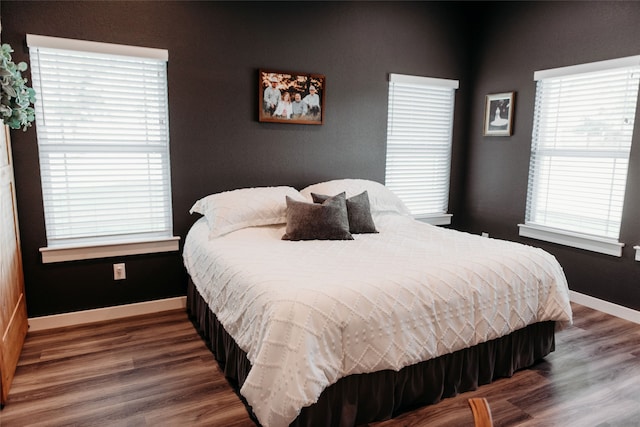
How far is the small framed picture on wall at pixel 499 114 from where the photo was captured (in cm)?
420

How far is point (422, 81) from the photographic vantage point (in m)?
4.30

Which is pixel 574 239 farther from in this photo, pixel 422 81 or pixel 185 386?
pixel 185 386

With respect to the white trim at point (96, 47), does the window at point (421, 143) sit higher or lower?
lower

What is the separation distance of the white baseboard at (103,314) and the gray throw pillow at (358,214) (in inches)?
56.4

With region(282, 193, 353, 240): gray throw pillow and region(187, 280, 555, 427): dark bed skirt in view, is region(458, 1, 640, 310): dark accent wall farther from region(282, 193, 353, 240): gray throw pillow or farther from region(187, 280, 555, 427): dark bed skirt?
region(282, 193, 353, 240): gray throw pillow

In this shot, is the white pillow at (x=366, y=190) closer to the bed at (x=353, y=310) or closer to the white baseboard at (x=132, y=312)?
the bed at (x=353, y=310)

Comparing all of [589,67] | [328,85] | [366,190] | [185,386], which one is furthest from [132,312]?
[589,67]

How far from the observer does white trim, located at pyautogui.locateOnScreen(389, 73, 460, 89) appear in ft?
13.7

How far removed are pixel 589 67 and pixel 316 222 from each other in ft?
8.54

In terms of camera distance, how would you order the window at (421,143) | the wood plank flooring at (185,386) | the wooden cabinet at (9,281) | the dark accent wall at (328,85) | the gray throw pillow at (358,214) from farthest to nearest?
the window at (421,143) < the gray throw pillow at (358,214) < the dark accent wall at (328,85) < the wooden cabinet at (9,281) < the wood plank flooring at (185,386)

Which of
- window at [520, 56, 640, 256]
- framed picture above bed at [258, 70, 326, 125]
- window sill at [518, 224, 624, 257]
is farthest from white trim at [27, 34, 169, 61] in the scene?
window sill at [518, 224, 624, 257]

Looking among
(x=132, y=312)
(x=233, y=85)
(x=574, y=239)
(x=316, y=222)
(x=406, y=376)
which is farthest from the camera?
(x=574, y=239)

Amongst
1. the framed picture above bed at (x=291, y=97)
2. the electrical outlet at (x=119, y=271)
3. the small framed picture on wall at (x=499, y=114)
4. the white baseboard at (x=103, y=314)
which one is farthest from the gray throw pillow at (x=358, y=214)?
the small framed picture on wall at (x=499, y=114)

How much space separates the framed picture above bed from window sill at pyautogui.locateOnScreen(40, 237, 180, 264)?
126 centimetres
